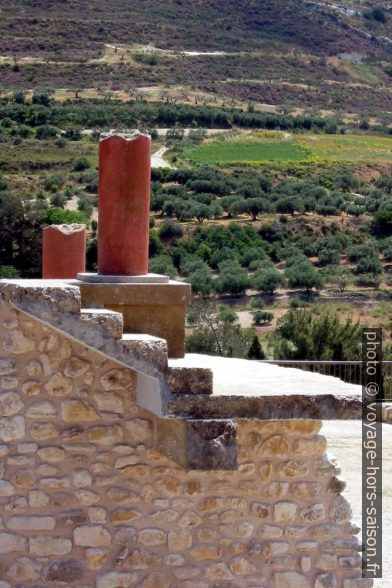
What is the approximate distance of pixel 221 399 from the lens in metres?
5.16

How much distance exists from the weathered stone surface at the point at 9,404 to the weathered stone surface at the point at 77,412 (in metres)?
0.20

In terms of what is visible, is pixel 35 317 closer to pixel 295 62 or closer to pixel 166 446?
pixel 166 446

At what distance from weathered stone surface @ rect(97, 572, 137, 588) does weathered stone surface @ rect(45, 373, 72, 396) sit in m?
0.87

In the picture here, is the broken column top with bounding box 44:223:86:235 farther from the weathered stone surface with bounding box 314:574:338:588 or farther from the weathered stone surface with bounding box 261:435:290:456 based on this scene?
the weathered stone surface with bounding box 314:574:338:588

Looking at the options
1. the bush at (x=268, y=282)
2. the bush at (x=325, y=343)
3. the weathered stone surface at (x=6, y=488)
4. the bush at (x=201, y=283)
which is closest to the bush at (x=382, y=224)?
the bush at (x=268, y=282)

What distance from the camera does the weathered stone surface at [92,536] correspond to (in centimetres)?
531

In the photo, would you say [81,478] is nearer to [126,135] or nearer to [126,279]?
[126,279]

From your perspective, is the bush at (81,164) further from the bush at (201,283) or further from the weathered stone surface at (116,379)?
the weathered stone surface at (116,379)

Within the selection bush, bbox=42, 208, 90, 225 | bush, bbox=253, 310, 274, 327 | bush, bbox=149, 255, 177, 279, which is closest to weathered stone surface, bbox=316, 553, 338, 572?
bush, bbox=42, 208, 90, 225

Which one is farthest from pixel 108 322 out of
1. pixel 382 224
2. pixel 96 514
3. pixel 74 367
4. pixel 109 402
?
pixel 382 224

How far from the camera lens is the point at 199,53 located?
268 feet

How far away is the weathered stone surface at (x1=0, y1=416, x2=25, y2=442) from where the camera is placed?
529 cm

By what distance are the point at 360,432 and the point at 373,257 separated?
31.7m

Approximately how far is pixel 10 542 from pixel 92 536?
376mm
